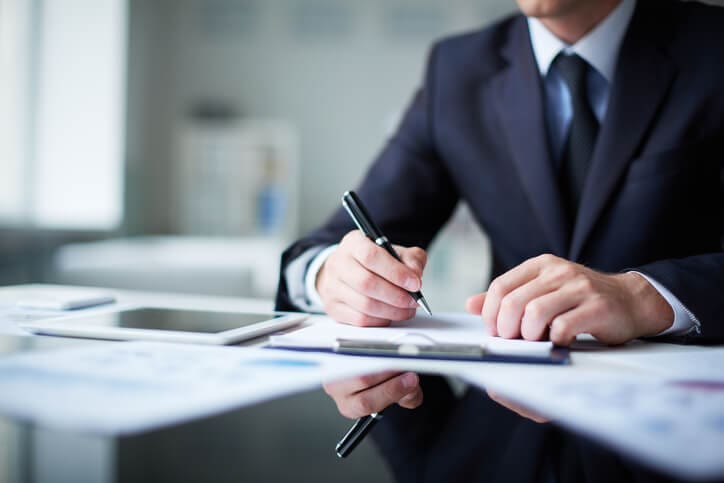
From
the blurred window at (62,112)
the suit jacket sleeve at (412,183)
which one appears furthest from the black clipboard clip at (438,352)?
the blurred window at (62,112)

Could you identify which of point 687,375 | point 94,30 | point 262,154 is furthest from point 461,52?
point 262,154

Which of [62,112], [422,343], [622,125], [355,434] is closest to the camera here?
[355,434]

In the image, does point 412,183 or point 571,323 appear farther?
point 412,183

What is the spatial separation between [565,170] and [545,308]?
0.58 m

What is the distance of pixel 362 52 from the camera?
597 centimetres

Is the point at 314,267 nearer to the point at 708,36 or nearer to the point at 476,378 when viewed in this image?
the point at 476,378

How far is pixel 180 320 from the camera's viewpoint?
0.79 m

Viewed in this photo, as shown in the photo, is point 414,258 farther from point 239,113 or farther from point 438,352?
point 239,113

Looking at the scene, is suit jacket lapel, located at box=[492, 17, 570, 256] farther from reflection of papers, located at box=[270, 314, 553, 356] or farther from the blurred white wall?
the blurred white wall

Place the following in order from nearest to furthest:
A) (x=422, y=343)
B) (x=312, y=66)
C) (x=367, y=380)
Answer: (x=367, y=380), (x=422, y=343), (x=312, y=66)

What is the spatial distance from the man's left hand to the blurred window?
10.5 ft

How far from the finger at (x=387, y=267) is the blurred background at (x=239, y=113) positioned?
11.6 feet

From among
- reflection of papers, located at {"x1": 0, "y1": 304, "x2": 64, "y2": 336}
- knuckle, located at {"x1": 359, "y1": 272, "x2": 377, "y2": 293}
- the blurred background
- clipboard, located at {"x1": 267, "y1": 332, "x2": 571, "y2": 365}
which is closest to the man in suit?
knuckle, located at {"x1": 359, "y1": 272, "x2": 377, "y2": 293}

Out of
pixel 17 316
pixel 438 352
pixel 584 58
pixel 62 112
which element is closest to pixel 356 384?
pixel 438 352
